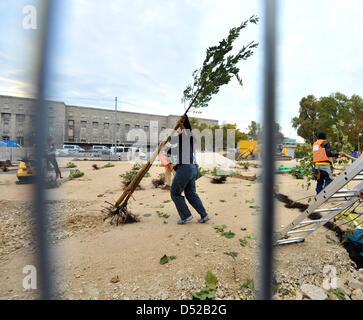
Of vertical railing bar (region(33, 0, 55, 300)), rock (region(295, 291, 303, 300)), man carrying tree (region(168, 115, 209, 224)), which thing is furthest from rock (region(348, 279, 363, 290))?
vertical railing bar (region(33, 0, 55, 300))

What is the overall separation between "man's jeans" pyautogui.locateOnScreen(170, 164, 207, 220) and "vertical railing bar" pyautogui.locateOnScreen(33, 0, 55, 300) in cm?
223

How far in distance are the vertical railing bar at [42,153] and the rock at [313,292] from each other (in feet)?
5.77

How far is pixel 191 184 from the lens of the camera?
3.09 meters

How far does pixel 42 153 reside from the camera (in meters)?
0.72

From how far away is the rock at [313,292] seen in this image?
1.46m

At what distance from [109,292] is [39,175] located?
1315mm

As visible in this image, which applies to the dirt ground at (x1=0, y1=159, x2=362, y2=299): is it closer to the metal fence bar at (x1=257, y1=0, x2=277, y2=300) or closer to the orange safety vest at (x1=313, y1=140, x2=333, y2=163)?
the metal fence bar at (x1=257, y1=0, x2=277, y2=300)

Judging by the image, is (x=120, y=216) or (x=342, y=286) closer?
(x=342, y=286)

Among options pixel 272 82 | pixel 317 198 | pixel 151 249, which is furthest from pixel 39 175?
pixel 317 198

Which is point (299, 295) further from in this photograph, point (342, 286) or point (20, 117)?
point (20, 117)

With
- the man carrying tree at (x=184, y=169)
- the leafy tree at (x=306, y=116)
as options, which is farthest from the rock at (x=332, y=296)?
the man carrying tree at (x=184, y=169)

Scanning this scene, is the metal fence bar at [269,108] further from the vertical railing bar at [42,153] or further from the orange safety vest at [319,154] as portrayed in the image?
the orange safety vest at [319,154]

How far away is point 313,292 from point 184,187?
1.91 m

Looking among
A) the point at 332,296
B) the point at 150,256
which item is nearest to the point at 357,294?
the point at 332,296
